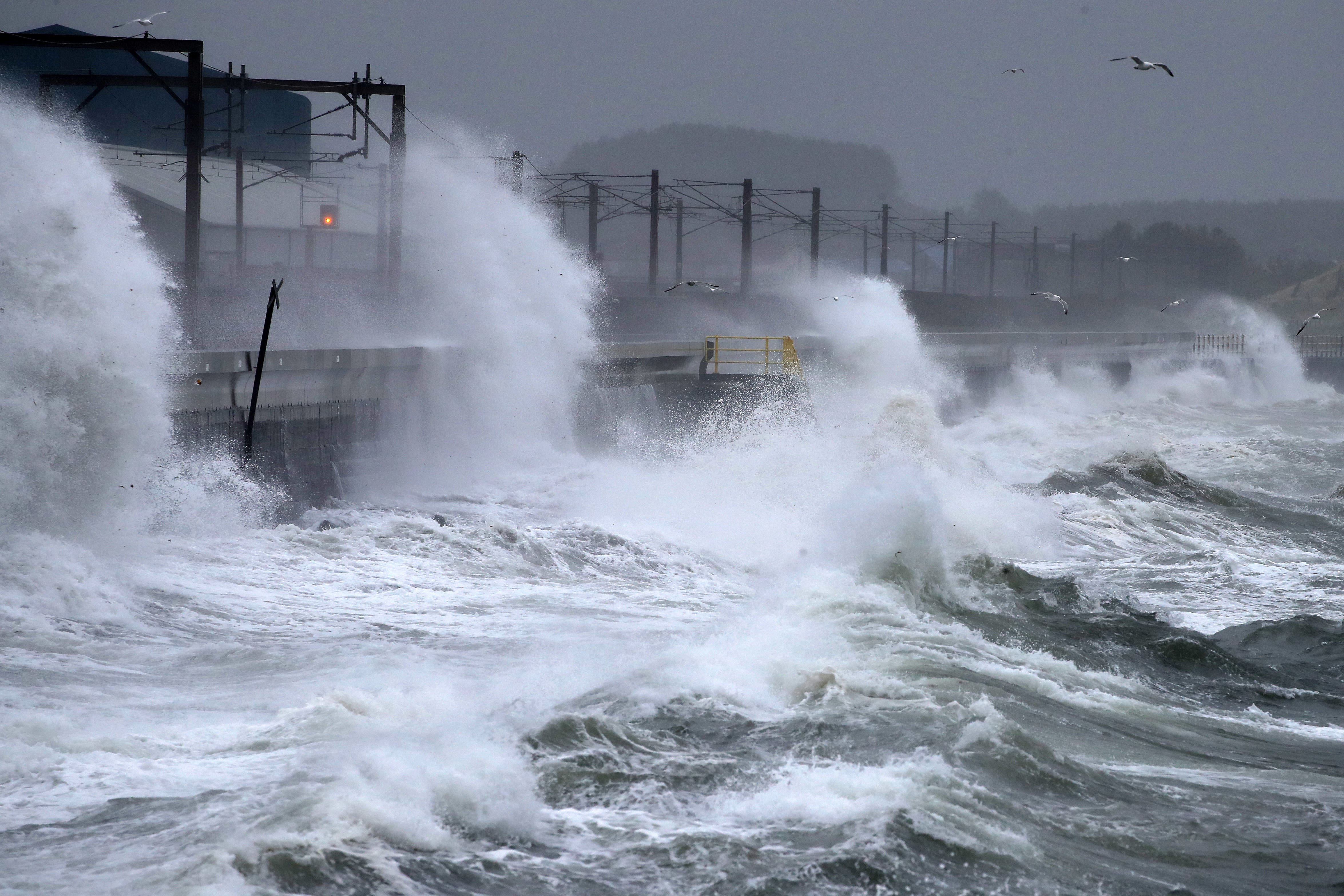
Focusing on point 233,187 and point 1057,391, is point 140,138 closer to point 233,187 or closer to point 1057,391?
point 233,187

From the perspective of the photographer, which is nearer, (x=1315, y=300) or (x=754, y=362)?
(x=754, y=362)

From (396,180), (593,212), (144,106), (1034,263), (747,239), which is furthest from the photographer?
(1034,263)

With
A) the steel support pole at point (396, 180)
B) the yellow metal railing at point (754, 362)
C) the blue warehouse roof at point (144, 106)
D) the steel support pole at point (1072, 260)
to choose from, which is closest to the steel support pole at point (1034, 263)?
the steel support pole at point (1072, 260)

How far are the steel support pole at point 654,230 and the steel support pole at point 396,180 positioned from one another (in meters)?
22.8

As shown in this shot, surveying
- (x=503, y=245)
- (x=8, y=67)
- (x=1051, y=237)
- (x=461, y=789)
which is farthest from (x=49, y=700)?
(x=1051, y=237)

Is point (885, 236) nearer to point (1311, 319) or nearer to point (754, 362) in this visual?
point (1311, 319)

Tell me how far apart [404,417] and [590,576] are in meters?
6.65

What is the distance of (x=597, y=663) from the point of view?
8.88m

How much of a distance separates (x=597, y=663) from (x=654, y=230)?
40.8m

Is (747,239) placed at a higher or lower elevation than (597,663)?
higher

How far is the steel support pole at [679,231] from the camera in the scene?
53.7 meters

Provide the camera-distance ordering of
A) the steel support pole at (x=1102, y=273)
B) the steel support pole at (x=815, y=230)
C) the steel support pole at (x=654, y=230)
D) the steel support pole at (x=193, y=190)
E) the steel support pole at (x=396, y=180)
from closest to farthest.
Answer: the steel support pole at (x=193, y=190) < the steel support pole at (x=396, y=180) < the steel support pole at (x=654, y=230) < the steel support pole at (x=815, y=230) < the steel support pole at (x=1102, y=273)

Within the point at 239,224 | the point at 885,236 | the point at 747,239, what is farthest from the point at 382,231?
the point at 885,236

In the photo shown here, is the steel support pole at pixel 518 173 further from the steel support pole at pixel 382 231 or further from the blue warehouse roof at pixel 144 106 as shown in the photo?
the blue warehouse roof at pixel 144 106
